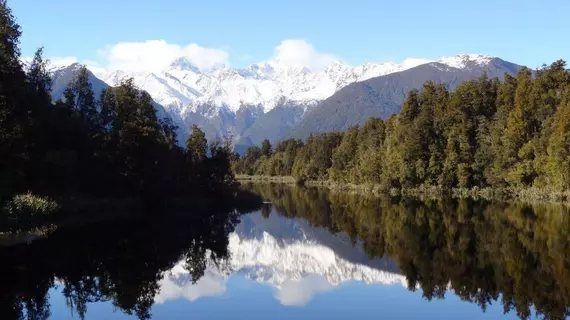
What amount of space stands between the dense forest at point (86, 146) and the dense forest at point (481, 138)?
3753cm

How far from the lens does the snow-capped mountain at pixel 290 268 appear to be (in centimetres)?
2766

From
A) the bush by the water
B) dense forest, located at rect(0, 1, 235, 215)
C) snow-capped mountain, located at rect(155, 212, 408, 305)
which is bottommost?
snow-capped mountain, located at rect(155, 212, 408, 305)

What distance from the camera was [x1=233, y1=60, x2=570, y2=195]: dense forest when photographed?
285ft

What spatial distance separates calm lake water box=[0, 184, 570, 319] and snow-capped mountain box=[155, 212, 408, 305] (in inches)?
3.7

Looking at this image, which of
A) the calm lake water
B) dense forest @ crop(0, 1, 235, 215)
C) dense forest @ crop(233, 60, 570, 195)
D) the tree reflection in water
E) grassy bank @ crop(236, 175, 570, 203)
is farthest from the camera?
dense forest @ crop(233, 60, 570, 195)

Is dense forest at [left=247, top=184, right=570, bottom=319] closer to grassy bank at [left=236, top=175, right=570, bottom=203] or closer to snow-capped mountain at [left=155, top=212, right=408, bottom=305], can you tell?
snow-capped mountain at [left=155, top=212, right=408, bottom=305]

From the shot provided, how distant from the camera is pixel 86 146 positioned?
5844 centimetres

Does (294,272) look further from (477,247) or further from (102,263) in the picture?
(477,247)

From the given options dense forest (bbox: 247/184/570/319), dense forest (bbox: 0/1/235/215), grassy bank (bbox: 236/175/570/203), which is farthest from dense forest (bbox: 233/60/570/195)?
dense forest (bbox: 0/1/235/215)

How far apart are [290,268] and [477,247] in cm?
1278

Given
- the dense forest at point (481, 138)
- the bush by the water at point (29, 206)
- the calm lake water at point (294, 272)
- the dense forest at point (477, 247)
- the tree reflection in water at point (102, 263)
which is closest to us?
the calm lake water at point (294, 272)

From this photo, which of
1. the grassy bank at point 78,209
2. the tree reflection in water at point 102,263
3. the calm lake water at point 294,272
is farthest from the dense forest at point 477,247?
the grassy bank at point 78,209

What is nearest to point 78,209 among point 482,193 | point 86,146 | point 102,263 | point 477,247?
point 86,146

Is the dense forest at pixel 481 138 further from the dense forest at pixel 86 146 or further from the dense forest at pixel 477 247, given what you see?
the dense forest at pixel 86 146
